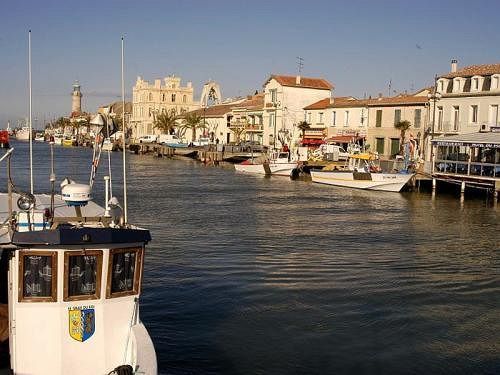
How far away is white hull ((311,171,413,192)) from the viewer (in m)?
51.0

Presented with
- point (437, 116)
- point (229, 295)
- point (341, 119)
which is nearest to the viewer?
point (229, 295)

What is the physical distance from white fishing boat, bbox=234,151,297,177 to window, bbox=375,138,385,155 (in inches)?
443

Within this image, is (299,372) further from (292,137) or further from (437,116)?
(292,137)

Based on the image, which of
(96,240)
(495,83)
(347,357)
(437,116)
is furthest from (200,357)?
(437,116)

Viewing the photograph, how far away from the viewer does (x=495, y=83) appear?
57.1 meters

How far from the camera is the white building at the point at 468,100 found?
189 ft

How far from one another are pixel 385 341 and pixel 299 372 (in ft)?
9.84

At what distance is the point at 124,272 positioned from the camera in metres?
11.2

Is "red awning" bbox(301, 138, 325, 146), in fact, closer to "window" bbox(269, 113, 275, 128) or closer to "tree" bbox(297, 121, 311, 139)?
"tree" bbox(297, 121, 311, 139)

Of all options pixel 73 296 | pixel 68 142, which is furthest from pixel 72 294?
pixel 68 142

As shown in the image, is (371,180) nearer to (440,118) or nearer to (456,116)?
(456,116)

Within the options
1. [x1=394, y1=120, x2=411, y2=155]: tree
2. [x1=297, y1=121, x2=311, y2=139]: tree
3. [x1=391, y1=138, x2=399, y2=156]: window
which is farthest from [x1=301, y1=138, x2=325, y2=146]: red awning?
[x1=394, y1=120, x2=411, y2=155]: tree

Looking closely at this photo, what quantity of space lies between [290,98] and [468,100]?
33458 mm

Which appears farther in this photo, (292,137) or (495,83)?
(292,137)
